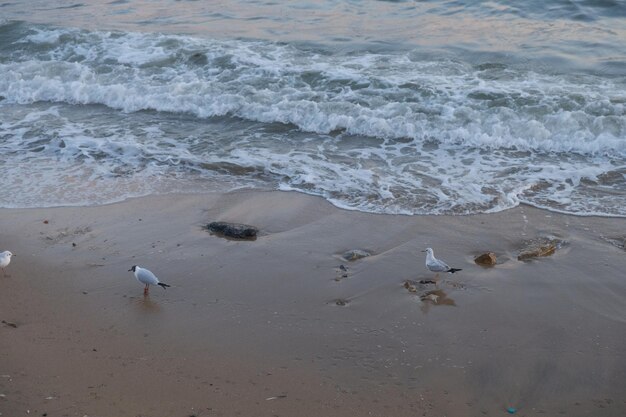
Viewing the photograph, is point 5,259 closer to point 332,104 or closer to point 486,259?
point 486,259

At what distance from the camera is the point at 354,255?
5684 mm

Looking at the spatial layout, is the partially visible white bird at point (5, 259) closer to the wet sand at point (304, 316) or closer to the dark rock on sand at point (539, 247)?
the wet sand at point (304, 316)

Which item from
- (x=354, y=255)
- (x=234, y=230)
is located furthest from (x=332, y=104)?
(x=354, y=255)

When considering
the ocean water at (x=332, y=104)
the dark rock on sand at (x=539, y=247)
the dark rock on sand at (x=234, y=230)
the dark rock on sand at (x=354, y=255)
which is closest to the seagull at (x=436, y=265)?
the dark rock on sand at (x=354, y=255)

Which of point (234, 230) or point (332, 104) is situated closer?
point (234, 230)

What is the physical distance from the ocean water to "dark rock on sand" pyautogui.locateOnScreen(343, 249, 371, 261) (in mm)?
915

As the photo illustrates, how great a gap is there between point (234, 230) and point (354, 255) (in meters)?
1.09

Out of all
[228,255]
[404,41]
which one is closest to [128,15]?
[404,41]

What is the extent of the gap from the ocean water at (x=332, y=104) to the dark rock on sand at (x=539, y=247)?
79 centimetres

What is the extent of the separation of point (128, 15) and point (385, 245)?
10591 millimetres

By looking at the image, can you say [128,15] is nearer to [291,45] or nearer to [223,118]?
[291,45]

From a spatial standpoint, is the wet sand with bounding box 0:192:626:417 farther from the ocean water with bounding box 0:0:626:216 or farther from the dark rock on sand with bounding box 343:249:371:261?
the ocean water with bounding box 0:0:626:216

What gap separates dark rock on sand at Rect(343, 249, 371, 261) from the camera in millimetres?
5656

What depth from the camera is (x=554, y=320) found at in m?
4.77
